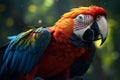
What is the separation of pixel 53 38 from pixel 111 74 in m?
0.76

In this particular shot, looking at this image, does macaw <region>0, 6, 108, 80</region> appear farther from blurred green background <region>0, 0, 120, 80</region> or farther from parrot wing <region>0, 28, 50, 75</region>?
blurred green background <region>0, 0, 120, 80</region>

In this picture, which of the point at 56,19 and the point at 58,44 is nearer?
the point at 58,44

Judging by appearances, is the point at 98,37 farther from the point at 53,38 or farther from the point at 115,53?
the point at 115,53

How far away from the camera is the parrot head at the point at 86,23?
Result: 1.53 metres

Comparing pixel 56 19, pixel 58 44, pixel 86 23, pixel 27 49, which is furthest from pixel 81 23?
pixel 56 19

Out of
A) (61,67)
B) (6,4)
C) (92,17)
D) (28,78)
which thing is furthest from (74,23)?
(6,4)

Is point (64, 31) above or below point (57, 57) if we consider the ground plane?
above

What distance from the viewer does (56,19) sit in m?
1.97

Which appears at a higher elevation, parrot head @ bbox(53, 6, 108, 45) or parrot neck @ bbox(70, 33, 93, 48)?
parrot head @ bbox(53, 6, 108, 45)

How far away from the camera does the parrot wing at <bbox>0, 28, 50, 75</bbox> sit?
1529mm

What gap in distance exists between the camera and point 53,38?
1557mm

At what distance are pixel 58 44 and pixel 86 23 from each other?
15 centimetres

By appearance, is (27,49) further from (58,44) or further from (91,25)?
(91,25)

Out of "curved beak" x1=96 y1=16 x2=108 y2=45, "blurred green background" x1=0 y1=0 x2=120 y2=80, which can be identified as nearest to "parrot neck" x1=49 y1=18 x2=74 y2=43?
"curved beak" x1=96 y1=16 x2=108 y2=45
